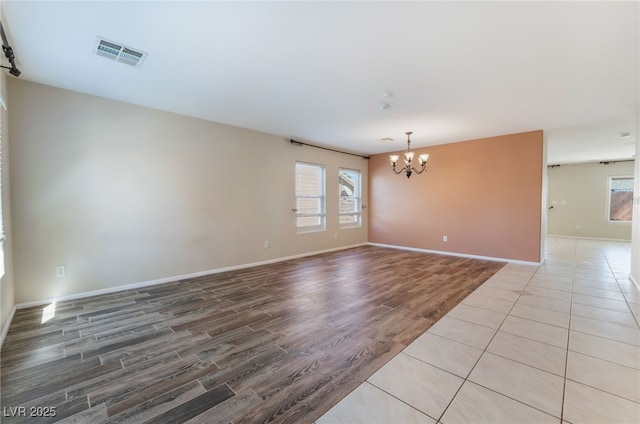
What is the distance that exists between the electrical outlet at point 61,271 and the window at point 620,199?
12648mm

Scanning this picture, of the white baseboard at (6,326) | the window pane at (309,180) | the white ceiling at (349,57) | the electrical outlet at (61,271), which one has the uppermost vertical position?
the white ceiling at (349,57)

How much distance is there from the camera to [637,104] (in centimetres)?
356

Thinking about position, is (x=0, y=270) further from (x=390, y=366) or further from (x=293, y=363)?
(x=390, y=366)

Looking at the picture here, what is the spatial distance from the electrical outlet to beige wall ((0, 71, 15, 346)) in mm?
357

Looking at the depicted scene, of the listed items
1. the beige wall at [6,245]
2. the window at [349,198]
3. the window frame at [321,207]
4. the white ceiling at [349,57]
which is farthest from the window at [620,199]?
the beige wall at [6,245]

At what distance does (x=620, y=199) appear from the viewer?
26.0ft

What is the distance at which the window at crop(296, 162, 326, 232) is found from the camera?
586 cm

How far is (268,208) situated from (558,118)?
498cm

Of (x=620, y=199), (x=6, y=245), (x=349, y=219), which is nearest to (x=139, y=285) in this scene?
(x=6, y=245)

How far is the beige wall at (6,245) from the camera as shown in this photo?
8.04 feet

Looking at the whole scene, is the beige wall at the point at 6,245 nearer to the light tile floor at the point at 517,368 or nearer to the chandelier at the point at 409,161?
the light tile floor at the point at 517,368

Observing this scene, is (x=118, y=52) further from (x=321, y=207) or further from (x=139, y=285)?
(x=321, y=207)

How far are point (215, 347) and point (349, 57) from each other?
2765 millimetres

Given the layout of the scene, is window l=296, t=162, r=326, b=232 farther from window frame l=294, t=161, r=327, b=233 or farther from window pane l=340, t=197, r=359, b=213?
window pane l=340, t=197, r=359, b=213
